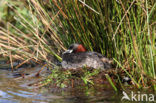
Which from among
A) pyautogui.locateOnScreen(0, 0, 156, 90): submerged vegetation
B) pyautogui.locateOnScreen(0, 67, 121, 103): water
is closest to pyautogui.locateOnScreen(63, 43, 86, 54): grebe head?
pyautogui.locateOnScreen(0, 0, 156, 90): submerged vegetation

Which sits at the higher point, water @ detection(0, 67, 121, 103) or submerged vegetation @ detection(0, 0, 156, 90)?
submerged vegetation @ detection(0, 0, 156, 90)

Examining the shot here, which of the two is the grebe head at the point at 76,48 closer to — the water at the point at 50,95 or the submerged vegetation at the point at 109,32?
the submerged vegetation at the point at 109,32

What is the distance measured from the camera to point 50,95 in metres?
4.73

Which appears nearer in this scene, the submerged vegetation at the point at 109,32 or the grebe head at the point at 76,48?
the submerged vegetation at the point at 109,32

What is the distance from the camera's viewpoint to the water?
4426 millimetres

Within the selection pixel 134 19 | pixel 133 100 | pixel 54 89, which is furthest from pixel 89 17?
pixel 133 100

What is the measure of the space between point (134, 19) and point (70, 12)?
136 centimetres

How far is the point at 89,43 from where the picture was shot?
5988 mm

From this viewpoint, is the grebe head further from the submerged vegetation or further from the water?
the water

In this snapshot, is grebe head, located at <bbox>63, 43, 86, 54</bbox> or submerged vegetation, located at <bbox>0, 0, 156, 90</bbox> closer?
submerged vegetation, located at <bbox>0, 0, 156, 90</bbox>

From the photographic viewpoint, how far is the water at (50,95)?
174 inches

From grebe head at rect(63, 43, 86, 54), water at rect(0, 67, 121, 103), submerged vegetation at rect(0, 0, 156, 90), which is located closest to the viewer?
water at rect(0, 67, 121, 103)

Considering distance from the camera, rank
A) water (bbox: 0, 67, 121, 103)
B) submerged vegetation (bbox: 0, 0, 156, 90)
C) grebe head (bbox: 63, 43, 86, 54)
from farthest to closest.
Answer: grebe head (bbox: 63, 43, 86, 54) → submerged vegetation (bbox: 0, 0, 156, 90) → water (bbox: 0, 67, 121, 103)

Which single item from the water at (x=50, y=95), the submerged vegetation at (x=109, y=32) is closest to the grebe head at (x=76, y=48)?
the submerged vegetation at (x=109, y=32)
